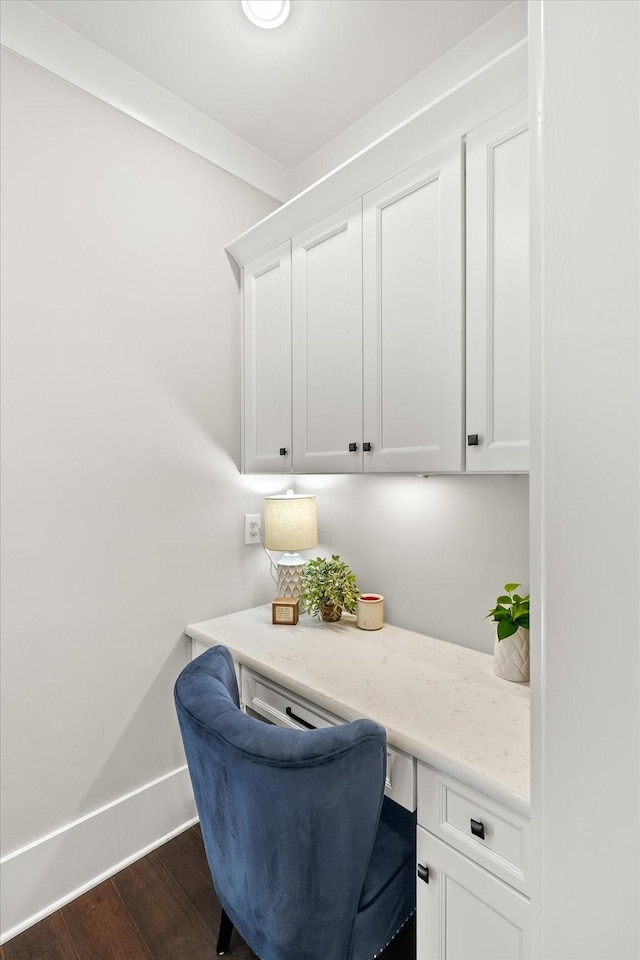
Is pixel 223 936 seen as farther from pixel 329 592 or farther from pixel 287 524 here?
pixel 287 524

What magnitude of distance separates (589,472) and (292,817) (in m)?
0.94

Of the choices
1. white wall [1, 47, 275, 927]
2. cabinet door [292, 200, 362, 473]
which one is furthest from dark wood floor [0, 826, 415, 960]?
cabinet door [292, 200, 362, 473]

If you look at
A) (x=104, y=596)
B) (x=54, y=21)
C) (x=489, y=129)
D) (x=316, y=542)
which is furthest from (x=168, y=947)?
(x=54, y=21)

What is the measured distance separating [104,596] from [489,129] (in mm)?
1815

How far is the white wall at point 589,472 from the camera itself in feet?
0.91

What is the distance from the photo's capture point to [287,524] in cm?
198

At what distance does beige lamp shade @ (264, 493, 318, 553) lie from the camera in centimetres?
197

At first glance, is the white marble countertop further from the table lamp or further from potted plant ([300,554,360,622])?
the table lamp

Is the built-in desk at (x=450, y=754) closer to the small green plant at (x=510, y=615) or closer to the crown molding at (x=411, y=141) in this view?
the small green plant at (x=510, y=615)

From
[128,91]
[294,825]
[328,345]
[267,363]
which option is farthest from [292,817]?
[128,91]

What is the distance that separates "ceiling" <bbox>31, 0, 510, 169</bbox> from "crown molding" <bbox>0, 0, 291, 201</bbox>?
0.03m

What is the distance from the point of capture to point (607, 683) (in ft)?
0.94

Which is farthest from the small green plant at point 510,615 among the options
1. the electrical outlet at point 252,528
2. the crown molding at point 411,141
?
the crown molding at point 411,141

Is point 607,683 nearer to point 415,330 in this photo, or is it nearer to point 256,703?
point 415,330
